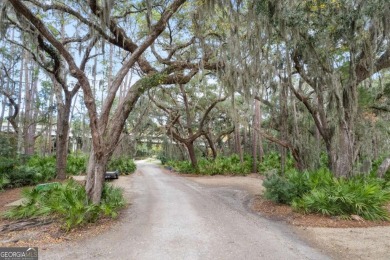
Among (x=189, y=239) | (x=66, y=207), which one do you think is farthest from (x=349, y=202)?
(x=66, y=207)

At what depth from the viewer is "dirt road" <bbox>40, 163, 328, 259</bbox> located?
Answer: 415 cm

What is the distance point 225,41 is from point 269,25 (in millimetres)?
1934

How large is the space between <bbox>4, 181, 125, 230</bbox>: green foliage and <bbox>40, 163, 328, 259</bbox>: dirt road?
573 mm

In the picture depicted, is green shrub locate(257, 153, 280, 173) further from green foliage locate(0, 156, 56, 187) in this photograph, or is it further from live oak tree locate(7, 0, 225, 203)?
green foliage locate(0, 156, 56, 187)

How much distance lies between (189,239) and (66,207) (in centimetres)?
273

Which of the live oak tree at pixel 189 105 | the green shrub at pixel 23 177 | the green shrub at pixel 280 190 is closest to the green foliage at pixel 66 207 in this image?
the green shrub at pixel 280 190

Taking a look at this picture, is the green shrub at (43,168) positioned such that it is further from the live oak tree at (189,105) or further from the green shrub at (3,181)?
the live oak tree at (189,105)

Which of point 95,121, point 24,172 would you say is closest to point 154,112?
point 24,172

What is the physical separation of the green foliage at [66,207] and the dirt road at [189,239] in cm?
57

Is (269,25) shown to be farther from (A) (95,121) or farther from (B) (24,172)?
(B) (24,172)

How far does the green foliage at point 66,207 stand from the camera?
5.38 m

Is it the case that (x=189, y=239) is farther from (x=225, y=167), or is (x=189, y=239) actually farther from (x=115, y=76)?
(x=225, y=167)

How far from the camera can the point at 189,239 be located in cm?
478

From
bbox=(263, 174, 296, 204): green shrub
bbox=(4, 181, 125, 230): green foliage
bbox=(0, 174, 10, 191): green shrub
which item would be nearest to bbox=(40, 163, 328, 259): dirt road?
bbox=(4, 181, 125, 230): green foliage
